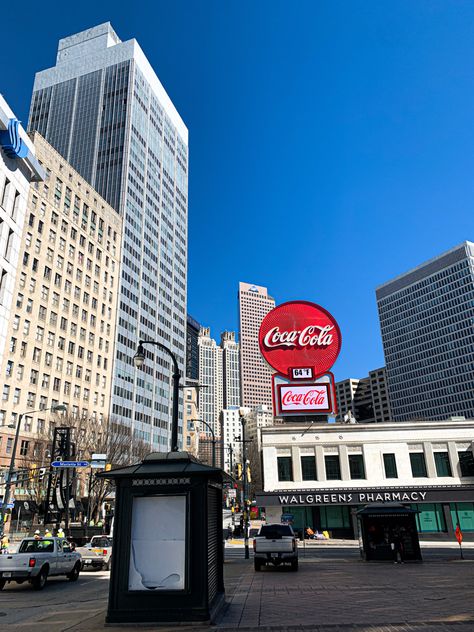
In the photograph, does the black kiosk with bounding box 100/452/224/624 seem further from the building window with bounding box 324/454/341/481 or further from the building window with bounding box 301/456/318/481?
the building window with bounding box 324/454/341/481

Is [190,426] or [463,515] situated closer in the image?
[463,515]

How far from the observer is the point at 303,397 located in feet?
157

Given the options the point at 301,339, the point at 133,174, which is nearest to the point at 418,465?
the point at 301,339

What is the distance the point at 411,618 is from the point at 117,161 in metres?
115

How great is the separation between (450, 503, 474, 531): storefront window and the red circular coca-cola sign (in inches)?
648

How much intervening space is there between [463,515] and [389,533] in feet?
65.3

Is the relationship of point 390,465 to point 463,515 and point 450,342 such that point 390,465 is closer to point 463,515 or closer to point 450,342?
point 463,515

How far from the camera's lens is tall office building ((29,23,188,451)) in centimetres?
10256

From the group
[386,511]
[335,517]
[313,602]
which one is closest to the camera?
[313,602]

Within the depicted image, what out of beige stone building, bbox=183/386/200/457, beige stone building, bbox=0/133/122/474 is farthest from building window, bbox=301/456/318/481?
beige stone building, bbox=183/386/200/457

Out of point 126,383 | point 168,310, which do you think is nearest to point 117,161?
point 168,310

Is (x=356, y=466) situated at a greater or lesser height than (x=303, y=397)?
lesser

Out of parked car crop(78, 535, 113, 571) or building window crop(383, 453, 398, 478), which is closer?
parked car crop(78, 535, 113, 571)

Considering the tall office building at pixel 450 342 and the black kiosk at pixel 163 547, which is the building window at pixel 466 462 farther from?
the tall office building at pixel 450 342
